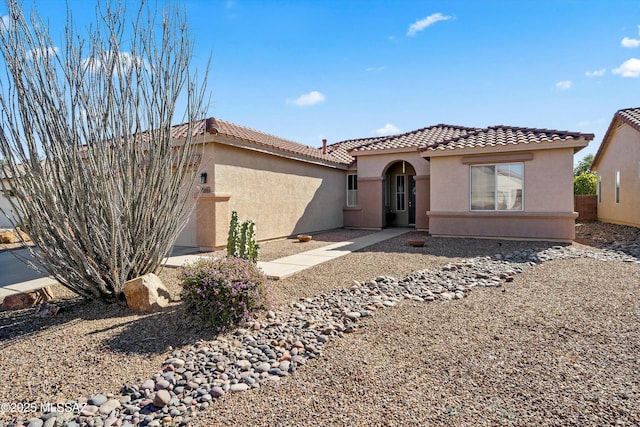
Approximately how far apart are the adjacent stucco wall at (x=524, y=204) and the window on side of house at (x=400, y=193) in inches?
193

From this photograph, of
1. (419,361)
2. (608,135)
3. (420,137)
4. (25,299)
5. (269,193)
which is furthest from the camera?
(608,135)

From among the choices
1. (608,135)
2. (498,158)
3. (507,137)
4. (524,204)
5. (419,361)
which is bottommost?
(419,361)

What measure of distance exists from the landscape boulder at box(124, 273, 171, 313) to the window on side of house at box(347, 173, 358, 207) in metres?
13.6

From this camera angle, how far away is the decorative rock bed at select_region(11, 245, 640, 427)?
3.23 metres

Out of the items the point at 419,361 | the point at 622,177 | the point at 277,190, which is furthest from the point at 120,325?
the point at 622,177

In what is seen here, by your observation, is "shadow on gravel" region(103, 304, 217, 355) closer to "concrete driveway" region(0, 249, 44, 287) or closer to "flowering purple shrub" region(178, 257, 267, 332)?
"flowering purple shrub" region(178, 257, 267, 332)

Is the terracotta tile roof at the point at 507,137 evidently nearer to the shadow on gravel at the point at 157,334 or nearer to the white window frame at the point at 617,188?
the white window frame at the point at 617,188

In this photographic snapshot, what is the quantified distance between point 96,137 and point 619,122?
2118 centimetres

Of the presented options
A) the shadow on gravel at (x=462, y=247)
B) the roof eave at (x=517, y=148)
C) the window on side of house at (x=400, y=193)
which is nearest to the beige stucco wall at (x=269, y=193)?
the window on side of house at (x=400, y=193)

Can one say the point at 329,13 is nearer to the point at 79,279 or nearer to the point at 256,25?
the point at 256,25

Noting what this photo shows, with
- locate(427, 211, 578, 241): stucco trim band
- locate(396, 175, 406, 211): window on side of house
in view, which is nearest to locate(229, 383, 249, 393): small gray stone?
locate(427, 211, 578, 241): stucco trim band

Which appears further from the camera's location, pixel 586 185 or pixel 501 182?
pixel 586 185

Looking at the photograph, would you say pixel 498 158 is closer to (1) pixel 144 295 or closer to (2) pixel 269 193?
(2) pixel 269 193

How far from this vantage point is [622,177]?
1652 centimetres
